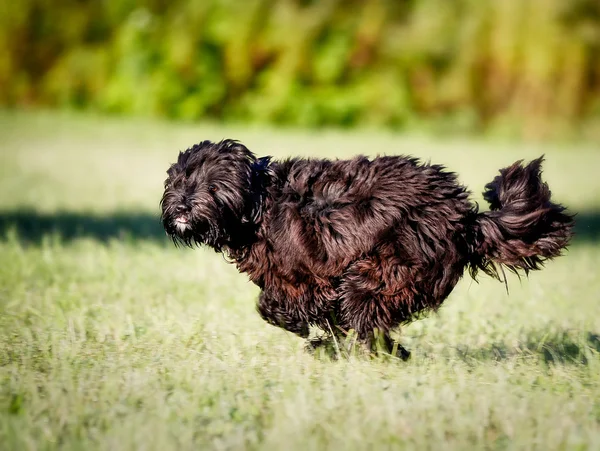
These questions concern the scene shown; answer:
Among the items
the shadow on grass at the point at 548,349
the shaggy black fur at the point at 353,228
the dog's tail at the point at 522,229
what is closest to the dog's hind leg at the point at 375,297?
the shaggy black fur at the point at 353,228

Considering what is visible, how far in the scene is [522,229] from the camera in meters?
5.09

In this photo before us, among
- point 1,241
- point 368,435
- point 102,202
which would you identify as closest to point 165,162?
point 102,202

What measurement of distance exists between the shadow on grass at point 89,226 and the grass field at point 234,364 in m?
0.07

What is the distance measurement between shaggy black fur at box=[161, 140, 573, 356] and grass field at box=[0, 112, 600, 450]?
1.43 ft

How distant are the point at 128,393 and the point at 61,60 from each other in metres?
26.1

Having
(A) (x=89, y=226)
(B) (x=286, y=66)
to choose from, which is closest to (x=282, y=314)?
(A) (x=89, y=226)

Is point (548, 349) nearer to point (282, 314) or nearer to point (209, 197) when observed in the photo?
point (282, 314)

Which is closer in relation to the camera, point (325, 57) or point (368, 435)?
point (368, 435)

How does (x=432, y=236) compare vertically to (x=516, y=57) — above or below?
below

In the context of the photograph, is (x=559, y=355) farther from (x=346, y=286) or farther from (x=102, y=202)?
(x=102, y=202)

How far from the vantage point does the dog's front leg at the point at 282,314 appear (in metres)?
5.22

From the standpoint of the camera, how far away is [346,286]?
5039 mm

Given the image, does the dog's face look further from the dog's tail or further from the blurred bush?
the blurred bush

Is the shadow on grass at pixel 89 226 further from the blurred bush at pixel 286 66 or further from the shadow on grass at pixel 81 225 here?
the blurred bush at pixel 286 66
